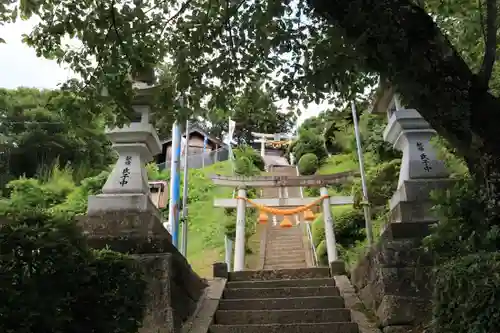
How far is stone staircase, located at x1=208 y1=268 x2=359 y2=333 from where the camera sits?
5367 mm

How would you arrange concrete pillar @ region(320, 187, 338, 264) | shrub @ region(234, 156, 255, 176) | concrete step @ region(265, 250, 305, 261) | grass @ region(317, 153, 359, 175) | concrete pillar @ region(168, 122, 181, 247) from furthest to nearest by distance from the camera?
shrub @ region(234, 156, 255, 176) < grass @ region(317, 153, 359, 175) < concrete step @ region(265, 250, 305, 261) < concrete pillar @ region(320, 187, 338, 264) < concrete pillar @ region(168, 122, 181, 247)

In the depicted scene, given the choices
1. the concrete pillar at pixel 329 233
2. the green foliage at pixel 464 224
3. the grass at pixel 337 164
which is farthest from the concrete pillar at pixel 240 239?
the grass at pixel 337 164

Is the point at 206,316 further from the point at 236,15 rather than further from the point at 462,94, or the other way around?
the point at 462,94

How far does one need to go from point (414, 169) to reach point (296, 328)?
2.22 m

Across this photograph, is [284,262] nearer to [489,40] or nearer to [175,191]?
[175,191]

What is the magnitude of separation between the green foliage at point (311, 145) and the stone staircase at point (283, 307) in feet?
65.0

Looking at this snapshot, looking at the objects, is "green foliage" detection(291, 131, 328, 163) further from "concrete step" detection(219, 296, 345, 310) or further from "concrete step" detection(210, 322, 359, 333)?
"concrete step" detection(210, 322, 359, 333)

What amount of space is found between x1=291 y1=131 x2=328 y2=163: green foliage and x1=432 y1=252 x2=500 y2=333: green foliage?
23793 mm

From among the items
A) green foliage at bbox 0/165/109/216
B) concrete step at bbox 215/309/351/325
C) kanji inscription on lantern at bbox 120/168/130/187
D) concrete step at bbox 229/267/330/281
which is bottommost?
concrete step at bbox 215/309/351/325

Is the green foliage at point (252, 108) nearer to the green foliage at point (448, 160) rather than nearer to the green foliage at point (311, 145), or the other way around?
the green foliage at point (448, 160)

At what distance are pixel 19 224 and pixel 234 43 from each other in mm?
2927

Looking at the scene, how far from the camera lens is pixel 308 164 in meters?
25.9

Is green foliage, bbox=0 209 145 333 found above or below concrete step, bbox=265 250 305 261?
below

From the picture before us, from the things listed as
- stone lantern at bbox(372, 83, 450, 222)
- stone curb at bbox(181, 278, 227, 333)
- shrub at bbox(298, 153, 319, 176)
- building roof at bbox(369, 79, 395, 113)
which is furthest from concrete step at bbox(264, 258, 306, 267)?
shrub at bbox(298, 153, 319, 176)
